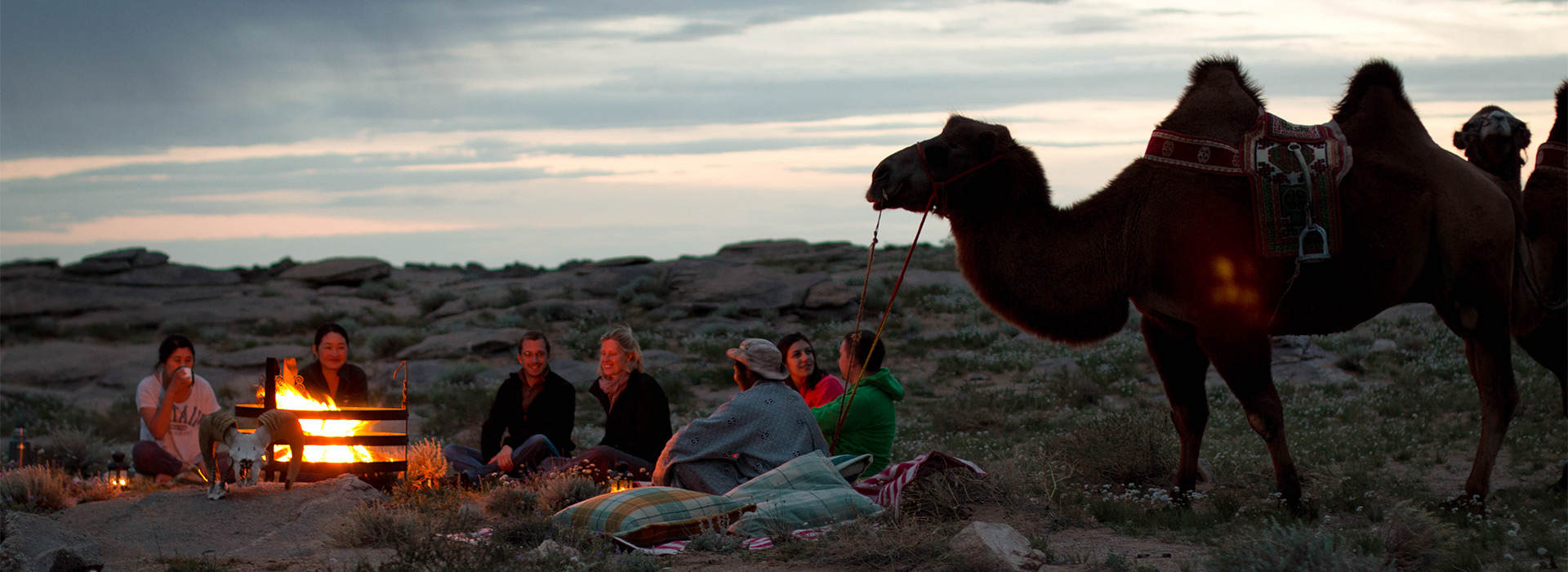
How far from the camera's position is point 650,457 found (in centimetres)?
913

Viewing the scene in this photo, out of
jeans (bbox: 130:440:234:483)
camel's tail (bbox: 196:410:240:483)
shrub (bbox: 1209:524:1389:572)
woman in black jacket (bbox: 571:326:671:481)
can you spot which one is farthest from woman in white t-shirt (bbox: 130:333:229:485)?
shrub (bbox: 1209:524:1389:572)

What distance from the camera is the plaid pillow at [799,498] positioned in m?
6.74

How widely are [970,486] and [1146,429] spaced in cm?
232

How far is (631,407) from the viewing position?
9.14 meters

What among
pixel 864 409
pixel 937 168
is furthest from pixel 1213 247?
pixel 864 409

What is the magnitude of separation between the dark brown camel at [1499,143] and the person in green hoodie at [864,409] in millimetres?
4664

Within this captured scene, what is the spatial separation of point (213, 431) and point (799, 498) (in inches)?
167

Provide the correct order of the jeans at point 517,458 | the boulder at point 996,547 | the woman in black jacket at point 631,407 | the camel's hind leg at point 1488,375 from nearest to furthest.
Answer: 1. the boulder at point 996,547
2. the camel's hind leg at point 1488,375
3. the woman in black jacket at point 631,407
4. the jeans at point 517,458

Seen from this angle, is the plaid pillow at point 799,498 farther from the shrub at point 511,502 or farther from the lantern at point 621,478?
the shrub at point 511,502

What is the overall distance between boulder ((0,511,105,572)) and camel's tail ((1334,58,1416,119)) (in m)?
8.48

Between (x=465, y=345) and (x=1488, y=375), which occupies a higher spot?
(x=1488, y=375)

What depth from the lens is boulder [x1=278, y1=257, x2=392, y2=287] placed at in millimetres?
40344

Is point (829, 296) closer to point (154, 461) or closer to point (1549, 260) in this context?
point (154, 461)

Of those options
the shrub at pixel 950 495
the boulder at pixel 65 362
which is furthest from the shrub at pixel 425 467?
the boulder at pixel 65 362
